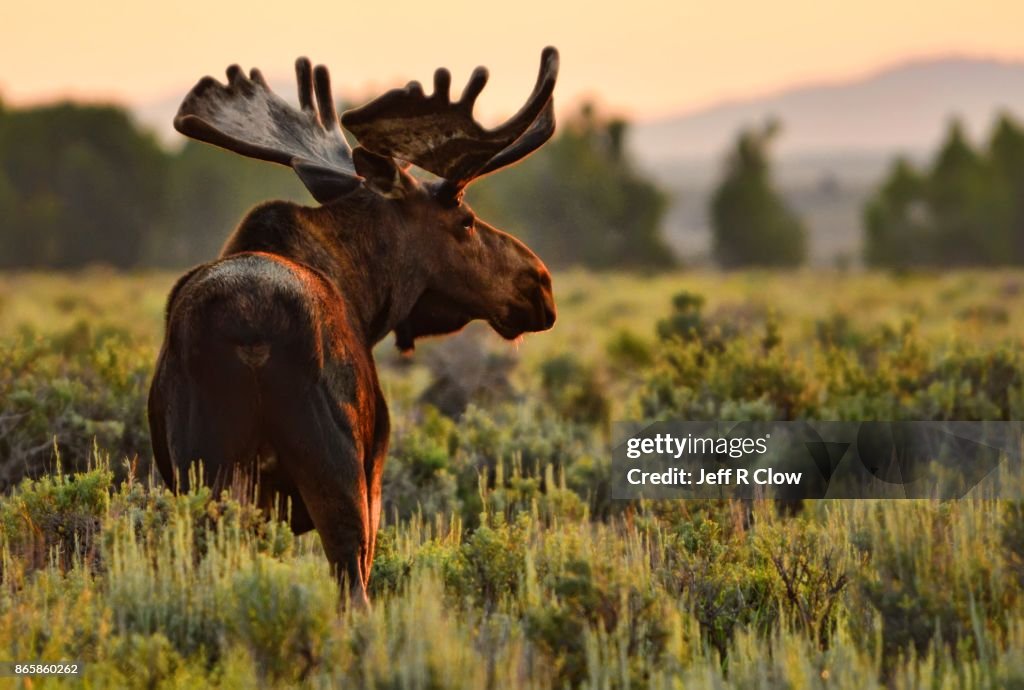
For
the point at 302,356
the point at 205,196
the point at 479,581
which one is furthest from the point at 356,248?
the point at 205,196

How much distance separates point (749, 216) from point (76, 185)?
32750mm

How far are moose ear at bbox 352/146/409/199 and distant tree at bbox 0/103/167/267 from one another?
56533 millimetres

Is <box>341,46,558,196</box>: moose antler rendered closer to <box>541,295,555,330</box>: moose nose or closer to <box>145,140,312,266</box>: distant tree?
<box>541,295,555,330</box>: moose nose

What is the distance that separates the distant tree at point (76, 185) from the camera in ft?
195

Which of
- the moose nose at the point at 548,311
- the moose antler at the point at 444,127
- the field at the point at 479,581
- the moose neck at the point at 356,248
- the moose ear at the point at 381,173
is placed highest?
the moose antler at the point at 444,127

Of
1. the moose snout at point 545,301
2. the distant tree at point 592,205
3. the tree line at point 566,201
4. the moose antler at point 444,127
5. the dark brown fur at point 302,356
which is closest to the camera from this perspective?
the dark brown fur at point 302,356

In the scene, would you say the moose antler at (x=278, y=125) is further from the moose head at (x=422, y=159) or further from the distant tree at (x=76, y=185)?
the distant tree at (x=76, y=185)

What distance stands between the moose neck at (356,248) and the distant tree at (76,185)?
56537 mm

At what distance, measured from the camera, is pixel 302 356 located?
4.91 metres

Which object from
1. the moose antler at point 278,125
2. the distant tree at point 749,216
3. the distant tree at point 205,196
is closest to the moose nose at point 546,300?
the moose antler at point 278,125

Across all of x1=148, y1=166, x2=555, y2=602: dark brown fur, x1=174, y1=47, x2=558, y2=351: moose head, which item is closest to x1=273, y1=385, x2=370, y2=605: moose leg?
x1=148, y1=166, x2=555, y2=602: dark brown fur

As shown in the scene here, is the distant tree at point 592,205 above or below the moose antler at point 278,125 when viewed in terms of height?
above

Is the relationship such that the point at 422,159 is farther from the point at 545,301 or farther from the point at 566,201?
the point at 566,201
